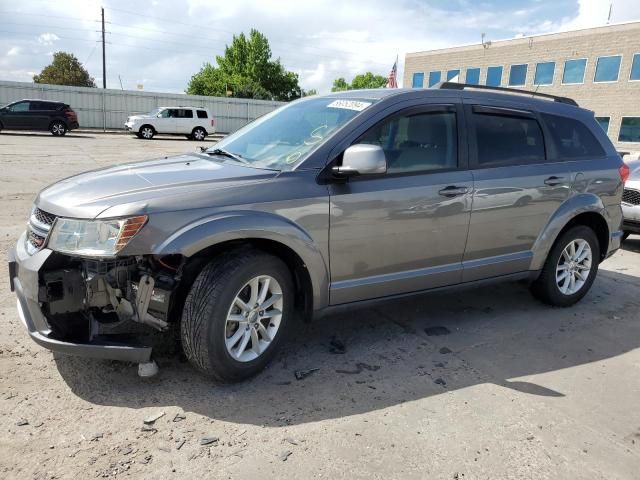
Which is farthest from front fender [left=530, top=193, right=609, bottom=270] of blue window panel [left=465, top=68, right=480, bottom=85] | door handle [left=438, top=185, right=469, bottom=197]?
blue window panel [left=465, top=68, right=480, bottom=85]

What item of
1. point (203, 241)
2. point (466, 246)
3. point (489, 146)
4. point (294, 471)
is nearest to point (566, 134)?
point (489, 146)

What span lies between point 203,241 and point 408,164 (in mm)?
1619

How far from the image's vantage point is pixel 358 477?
2461 mm

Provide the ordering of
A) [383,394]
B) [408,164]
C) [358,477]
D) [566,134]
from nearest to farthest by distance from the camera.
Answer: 1. [358,477]
2. [383,394]
3. [408,164]
4. [566,134]

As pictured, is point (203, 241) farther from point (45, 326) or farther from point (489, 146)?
point (489, 146)

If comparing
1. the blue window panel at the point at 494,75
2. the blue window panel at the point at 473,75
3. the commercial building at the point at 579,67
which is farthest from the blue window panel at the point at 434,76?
the blue window panel at the point at 494,75

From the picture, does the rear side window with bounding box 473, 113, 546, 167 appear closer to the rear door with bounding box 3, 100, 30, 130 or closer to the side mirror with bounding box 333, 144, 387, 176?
the side mirror with bounding box 333, 144, 387, 176

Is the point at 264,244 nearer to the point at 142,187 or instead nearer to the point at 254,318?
the point at 254,318

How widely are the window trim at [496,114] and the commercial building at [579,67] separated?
2705 centimetres

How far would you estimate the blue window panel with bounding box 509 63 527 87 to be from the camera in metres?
40.5

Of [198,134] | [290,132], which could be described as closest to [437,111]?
[290,132]

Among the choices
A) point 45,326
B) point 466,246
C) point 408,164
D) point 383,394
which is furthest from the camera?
point 466,246

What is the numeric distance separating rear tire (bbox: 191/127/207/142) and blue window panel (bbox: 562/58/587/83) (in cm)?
2647

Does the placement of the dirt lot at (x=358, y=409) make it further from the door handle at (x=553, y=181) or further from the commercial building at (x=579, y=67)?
the commercial building at (x=579, y=67)
